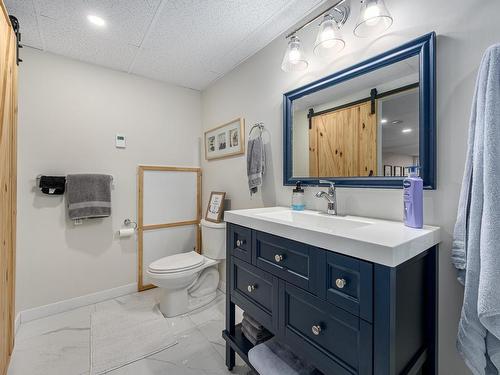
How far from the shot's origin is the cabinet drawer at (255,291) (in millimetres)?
1137

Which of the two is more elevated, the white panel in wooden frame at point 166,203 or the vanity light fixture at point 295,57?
the vanity light fixture at point 295,57

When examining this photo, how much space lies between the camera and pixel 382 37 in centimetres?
118

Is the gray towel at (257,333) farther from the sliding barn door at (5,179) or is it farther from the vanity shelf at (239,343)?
the sliding barn door at (5,179)

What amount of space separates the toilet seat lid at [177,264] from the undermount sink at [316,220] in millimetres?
954

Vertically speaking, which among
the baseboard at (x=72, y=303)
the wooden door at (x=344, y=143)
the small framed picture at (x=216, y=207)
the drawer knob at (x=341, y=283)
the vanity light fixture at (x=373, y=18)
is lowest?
the baseboard at (x=72, y=303)

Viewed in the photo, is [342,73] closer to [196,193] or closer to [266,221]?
[266,221]

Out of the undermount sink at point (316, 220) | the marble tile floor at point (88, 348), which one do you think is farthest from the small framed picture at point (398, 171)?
the marble tile floor at point (88, 348)

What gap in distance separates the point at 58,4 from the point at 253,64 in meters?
1.35

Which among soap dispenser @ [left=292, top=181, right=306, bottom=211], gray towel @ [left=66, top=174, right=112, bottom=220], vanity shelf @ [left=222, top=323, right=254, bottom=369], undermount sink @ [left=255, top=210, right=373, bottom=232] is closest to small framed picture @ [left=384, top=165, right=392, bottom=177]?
undermount sink @ [left=255, top=210, right=373, bottom=232]

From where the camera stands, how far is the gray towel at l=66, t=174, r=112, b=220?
2025 mm

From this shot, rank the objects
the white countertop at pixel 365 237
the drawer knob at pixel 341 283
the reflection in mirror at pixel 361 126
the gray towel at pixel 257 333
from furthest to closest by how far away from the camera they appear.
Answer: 1. the gray towel at pixel 257 333
2. the reflection in mirror at pixel 361 126
3. the drawer knob at pixel 341 283
4. the white countertop at pixel 365 237

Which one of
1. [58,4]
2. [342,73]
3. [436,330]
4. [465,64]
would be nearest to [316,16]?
[342,73]

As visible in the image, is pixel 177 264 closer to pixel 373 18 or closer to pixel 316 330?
pixel 316 330

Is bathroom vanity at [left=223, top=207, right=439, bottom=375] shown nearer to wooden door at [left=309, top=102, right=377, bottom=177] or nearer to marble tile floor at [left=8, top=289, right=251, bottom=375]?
wooden door at [left=309, top=102, right=377, bottom=177]
